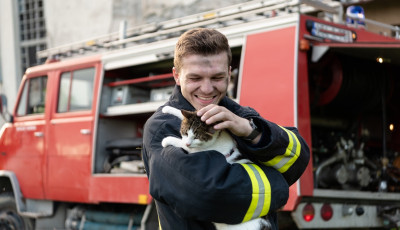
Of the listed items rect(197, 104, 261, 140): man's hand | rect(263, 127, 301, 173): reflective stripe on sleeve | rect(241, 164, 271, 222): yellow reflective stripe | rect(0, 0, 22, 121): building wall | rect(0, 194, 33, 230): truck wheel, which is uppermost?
rect(0, 0, 22, 121): building wall

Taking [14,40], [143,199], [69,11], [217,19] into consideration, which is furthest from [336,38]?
[14,40]

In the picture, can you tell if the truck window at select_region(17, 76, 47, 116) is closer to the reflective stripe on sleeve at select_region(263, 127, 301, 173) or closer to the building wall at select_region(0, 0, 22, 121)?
the reflective stripe on sleeve at select_region(263, 127, 301, 173)

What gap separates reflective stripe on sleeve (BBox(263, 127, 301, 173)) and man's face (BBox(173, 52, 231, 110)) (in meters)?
0.30

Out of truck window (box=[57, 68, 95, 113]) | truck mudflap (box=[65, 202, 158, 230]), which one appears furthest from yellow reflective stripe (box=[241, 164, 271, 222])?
truck window (box=[57, 68, 95, 113])

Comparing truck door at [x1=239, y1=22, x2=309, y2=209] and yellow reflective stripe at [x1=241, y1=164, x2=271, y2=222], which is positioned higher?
truck door at [x1=239, y1=22, x2=309, y2=209]

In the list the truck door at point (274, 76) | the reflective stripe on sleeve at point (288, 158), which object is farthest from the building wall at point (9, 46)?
the reflective stripe on sleeve at point (288, 158)

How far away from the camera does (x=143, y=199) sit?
208 inches

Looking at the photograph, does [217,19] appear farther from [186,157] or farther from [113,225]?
[186,157]

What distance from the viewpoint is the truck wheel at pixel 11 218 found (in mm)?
6969

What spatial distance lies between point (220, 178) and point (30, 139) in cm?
557

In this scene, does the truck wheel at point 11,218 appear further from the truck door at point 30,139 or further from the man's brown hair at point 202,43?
the man's brown hair at point 202,43

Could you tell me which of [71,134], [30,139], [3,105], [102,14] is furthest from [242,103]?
[102,14]

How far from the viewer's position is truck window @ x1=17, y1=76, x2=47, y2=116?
687 centimetres

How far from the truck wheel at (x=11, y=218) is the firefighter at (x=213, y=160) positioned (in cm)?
547
